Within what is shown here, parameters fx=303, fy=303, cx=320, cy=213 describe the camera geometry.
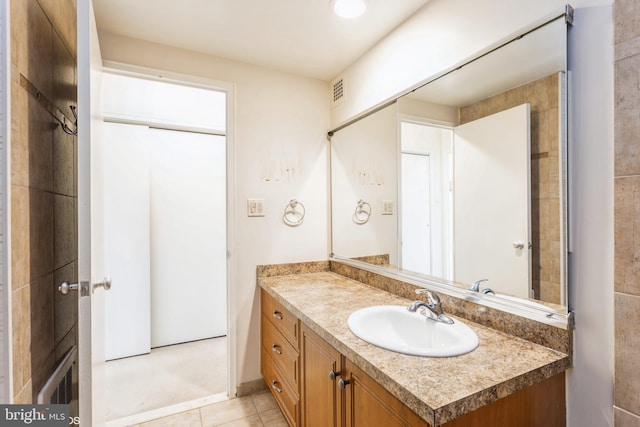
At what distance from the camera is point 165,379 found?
7.43 ft

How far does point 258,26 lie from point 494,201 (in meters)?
1.53

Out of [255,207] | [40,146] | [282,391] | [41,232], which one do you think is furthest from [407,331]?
[40,146]

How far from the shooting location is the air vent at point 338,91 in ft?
7.24

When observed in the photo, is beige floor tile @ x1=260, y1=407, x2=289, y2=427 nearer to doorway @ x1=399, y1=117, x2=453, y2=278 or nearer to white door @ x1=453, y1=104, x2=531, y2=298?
doorway @ x1=399, y1=117, x2=453, y2=278

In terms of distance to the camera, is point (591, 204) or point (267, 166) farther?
point (267, 166)

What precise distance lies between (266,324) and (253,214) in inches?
29.4

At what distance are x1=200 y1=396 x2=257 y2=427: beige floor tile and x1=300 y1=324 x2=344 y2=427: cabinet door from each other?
0.62 metres

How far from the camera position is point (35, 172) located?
3.46 ft

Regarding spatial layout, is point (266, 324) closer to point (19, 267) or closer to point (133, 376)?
point (133, 376)

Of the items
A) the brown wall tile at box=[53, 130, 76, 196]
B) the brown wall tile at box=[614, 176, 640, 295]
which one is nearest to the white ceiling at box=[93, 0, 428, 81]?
the brown wall tile at box=[53, 130, 76, 196]

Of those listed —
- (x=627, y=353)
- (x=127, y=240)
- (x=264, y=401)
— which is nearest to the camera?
(x=627, y=353)

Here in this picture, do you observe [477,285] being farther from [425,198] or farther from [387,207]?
[387,207]

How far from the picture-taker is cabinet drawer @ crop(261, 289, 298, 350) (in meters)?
1.56

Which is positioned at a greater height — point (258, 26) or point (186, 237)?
point (258, 26)
